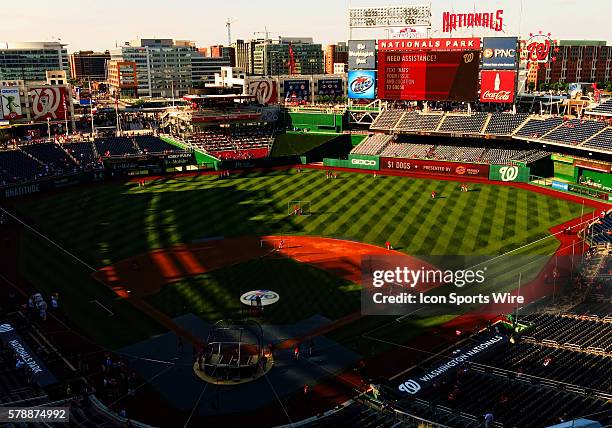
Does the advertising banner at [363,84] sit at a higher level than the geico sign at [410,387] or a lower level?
higher

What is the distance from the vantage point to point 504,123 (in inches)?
3073

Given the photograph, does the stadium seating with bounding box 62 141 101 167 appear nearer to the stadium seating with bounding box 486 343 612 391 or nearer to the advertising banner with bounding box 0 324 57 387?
the advertising banner with bounding box 0 324 57 387

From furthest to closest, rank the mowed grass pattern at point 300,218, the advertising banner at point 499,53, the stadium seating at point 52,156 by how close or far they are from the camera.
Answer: the stadium seating at point 52,156
the advertising banner at point 499,53
the mowed grass pattern at point 300,218

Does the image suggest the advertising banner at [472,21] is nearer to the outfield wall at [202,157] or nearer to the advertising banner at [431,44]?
the advertising banner at [431,44]

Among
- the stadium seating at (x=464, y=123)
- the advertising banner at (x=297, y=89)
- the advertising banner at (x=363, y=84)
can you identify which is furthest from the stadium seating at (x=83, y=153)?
the advertising banner at (x=297, y=89)

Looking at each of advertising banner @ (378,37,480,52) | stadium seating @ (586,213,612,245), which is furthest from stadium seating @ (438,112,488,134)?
stadium seating @ (586,213,612,245)

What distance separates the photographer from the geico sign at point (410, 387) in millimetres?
23531

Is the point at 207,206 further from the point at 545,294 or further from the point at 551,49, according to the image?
the point at 551,49

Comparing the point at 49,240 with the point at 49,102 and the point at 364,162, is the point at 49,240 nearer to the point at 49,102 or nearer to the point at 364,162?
the point at 364,162

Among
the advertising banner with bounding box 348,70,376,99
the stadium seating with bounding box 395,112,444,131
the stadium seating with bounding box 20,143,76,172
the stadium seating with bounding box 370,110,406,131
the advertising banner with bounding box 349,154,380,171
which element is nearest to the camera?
the stadium seating with bounding box 20,143,76,172

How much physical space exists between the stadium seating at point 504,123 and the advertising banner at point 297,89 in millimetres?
56229

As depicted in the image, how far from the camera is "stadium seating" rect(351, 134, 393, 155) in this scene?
85.2m

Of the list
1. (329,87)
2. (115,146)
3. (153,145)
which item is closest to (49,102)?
(115,146)

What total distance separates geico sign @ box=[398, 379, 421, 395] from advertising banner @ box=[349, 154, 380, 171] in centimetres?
5899
